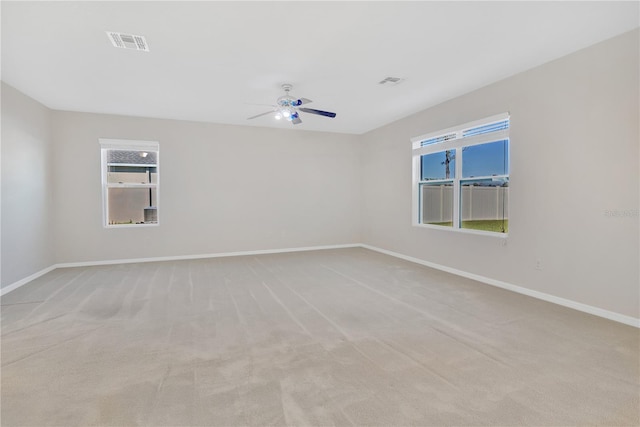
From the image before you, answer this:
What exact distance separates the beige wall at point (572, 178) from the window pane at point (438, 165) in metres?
0.73

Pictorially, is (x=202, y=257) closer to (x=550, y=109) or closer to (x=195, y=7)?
(x=195, y=7)

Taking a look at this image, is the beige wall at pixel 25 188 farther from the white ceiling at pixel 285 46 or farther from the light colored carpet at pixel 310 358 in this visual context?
the light colored carpet at pixel 310 358

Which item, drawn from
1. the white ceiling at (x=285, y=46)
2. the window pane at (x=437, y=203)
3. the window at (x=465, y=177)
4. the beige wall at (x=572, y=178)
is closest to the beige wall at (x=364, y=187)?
the beige wall at (x=572, y=178)

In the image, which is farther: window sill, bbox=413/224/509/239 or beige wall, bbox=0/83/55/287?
window sill, bbox=413/224/509/239

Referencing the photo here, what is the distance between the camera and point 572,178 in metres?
3.50

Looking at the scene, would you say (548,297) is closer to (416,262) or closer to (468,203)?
(468,203)

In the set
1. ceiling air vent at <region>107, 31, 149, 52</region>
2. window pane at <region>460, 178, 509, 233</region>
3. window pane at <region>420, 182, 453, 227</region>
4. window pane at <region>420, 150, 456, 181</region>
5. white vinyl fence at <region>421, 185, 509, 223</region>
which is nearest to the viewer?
ceiling air vent at <region>107, 31, 149, 52</region>

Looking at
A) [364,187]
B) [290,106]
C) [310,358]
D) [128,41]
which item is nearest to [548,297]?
[310,358]

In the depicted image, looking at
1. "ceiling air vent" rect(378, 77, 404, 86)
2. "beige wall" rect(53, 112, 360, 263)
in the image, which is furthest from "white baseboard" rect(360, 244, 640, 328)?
"ceiling air vent" rect(378, 77, 404, 86)

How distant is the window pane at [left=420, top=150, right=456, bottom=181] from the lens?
5.32 m

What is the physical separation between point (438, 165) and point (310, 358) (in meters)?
4.41

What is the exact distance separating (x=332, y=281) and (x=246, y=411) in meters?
2.92

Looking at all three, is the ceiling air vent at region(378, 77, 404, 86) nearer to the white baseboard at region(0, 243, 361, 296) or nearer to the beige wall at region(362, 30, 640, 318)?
the beige wall at region(362, 30, 640, 318)

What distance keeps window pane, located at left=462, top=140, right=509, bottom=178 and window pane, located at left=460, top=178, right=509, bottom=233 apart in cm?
13
